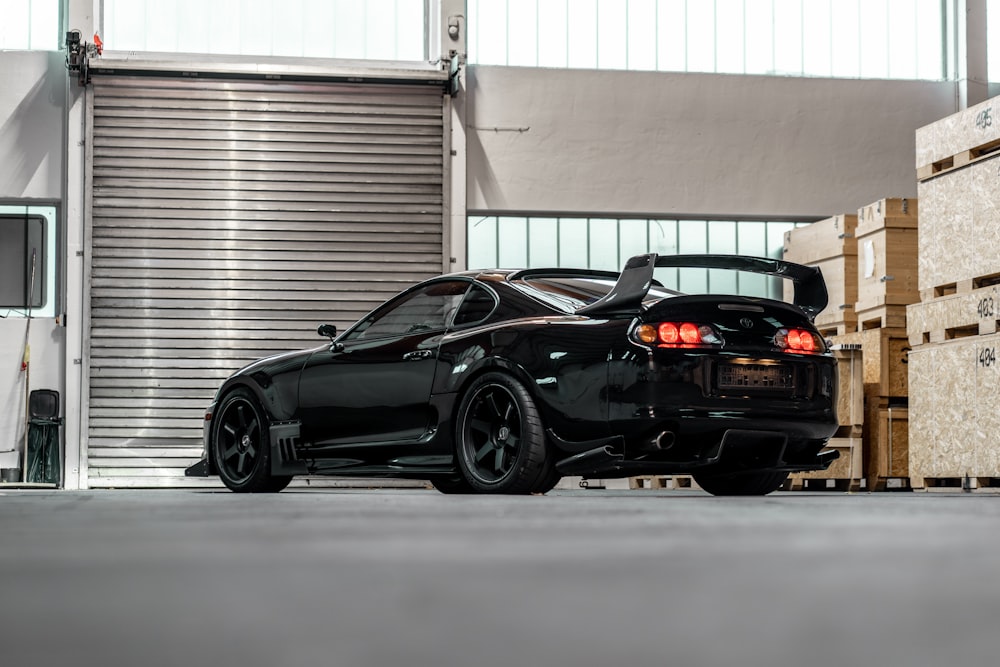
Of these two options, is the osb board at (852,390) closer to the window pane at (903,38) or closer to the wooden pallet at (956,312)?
the wooden pallet at (956,312)

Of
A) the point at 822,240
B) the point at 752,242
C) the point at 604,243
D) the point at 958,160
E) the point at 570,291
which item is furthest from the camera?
the point at 752,242

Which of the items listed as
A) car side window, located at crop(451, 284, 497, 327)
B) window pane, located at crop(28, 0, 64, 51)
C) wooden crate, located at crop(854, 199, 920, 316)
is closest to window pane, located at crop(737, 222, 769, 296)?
wooden crate, located at crop(854, 199, 920, 316)

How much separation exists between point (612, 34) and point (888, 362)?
5.88m

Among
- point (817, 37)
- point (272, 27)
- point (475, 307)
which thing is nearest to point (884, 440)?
point (475, 307)

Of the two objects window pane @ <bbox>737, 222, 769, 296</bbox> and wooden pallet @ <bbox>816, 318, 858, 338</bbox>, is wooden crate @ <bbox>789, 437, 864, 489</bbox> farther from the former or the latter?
window pane @ <bbox>737, 222, 769, 296</bbox>

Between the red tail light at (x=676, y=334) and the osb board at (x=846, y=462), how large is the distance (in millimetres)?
5415

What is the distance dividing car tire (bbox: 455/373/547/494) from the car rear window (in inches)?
21.4

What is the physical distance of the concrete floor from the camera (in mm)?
1812

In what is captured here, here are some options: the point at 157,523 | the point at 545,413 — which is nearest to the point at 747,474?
the point at 545,413

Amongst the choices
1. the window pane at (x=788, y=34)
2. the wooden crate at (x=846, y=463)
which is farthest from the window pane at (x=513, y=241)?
the wooden crate at (x=846, y=463)

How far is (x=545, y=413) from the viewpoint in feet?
24.8

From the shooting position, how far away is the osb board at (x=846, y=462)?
1277cm

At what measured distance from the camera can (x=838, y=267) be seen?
1411 centimetres

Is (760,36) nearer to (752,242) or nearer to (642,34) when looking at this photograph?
(642,34)
